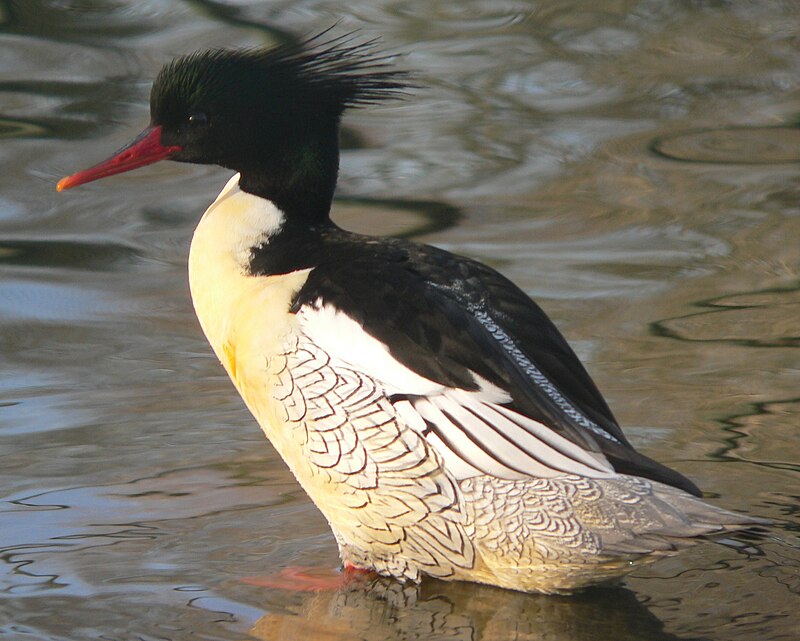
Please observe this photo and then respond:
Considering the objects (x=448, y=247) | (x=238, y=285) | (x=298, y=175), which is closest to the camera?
(x=238, y=285)

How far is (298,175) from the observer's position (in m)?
4.57

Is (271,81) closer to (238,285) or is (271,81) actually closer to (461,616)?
(238,285)

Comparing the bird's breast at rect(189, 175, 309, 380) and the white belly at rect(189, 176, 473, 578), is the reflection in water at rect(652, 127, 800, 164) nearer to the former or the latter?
the bird's breast at rect(189, 175, 309, 380)

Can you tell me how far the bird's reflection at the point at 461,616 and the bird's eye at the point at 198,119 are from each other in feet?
5.01

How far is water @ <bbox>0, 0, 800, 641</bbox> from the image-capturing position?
4.23m

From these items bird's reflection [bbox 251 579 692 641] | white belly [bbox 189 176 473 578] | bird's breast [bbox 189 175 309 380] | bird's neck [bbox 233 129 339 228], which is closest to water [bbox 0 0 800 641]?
bird's reflection [bbox 251 579 692 641]

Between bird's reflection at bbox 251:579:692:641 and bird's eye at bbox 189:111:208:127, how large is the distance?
153 centimetres

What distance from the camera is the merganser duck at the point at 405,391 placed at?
393cm

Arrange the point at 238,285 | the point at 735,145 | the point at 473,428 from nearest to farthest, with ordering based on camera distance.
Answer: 1. the point at 473,428
2. the point at 238,285
3. the point at 735,145

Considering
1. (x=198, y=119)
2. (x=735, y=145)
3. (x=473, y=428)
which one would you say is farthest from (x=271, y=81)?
(x=735, y=145)

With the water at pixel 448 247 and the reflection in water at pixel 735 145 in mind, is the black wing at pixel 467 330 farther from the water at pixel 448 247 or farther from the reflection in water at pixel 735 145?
the reflection in water at pixel 735 145

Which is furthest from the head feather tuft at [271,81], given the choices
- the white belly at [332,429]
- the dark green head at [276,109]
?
the white belly at [332,429]

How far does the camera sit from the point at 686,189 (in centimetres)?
774

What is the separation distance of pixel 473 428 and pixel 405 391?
215 millimetres
